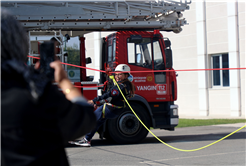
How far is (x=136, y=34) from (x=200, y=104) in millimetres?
11190

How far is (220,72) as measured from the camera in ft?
63.9

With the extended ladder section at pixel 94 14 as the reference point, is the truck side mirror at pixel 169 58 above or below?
below

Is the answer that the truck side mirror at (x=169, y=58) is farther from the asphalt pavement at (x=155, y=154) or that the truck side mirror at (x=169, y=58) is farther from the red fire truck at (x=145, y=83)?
the asphalt pavement at (x=155, y=154)

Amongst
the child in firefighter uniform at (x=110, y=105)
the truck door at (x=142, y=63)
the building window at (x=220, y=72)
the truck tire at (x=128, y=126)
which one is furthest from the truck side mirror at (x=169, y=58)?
the building window at (x=220, y=72)

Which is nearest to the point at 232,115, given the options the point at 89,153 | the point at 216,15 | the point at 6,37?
the point at 216,15

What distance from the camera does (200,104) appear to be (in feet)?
65.0

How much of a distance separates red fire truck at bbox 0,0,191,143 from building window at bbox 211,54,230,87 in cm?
985

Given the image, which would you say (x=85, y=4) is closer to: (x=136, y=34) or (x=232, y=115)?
(x=136, y=34)

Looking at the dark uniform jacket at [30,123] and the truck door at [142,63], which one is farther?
the truck door at [142,63]

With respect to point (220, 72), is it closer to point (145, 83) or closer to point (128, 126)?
point (145, 83)

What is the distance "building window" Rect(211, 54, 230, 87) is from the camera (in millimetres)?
19172

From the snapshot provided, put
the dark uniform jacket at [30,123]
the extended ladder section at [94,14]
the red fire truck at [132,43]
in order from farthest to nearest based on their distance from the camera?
the red fire truck at [132,43], the extended ladder section at [94,14], the dark uniform jacket at [30,123]

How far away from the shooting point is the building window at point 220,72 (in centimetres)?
1917

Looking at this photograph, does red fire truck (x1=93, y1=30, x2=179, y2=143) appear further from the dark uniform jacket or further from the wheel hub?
the dark uniform jacket
